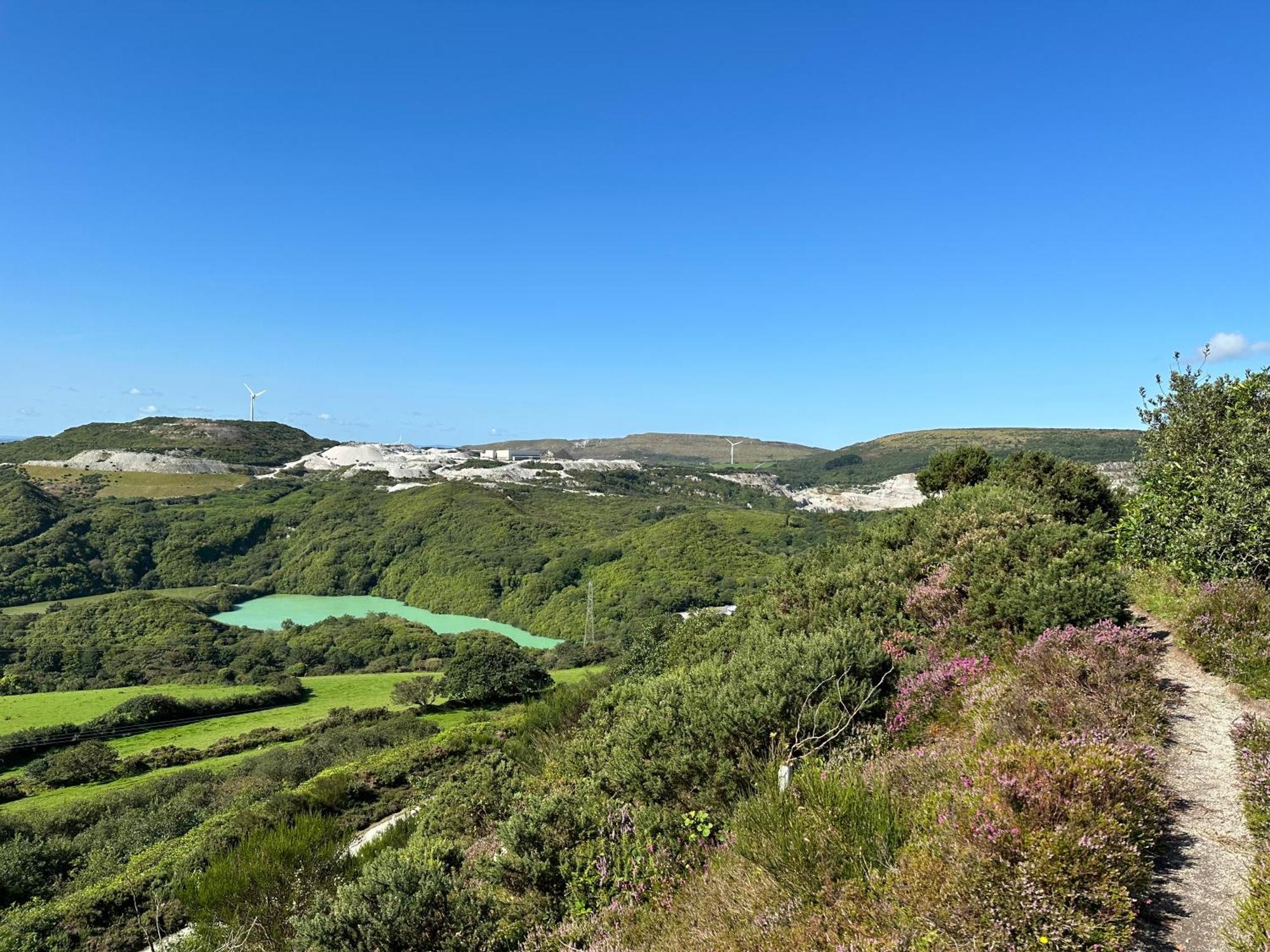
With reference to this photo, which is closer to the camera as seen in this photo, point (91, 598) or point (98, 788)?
point (98, 788)

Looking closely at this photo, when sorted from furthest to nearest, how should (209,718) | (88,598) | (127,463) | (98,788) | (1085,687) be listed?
1. (127,463)
2. (88,598)
3. (209,718)
4. (98,788)
5. (1085,687)

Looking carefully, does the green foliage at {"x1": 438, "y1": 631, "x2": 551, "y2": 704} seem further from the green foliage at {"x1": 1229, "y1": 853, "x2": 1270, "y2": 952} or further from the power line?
the green foliage at {"x1": 1229, "y1": 853, "x2": 1270, "y2": 952}

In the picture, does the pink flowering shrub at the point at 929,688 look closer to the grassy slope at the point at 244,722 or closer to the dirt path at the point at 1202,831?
the dirt path at the point at 1202,831

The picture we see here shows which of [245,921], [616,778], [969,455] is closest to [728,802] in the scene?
[616,778]

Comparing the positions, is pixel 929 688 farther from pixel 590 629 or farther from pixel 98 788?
pixel 590 629

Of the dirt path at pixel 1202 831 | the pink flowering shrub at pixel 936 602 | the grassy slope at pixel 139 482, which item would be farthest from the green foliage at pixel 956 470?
the grassy slope at pixel 139 482

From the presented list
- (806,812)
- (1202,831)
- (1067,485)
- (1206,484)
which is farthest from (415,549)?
(1202,831)

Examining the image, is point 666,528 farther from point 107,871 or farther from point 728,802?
point 728,802

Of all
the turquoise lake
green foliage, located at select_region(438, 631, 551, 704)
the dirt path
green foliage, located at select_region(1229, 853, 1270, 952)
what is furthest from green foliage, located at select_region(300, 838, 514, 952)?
the turquoise lake
